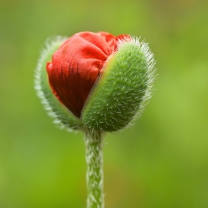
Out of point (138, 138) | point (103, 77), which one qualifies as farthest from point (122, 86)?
point (138, 138)

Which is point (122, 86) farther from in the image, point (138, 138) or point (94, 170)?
point (138, 138)

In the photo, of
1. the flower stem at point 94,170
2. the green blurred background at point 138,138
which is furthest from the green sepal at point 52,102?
the green blurred background at point 138,138

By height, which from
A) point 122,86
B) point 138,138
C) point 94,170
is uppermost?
point 138,138

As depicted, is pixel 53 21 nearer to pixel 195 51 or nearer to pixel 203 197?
pixel 195 51

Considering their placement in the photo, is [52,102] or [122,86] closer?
[122,86]

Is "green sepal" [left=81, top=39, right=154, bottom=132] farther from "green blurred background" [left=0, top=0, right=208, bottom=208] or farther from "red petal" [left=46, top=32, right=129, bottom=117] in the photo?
"green blurred background" [left=0, top=0, right=208, bottom=208]

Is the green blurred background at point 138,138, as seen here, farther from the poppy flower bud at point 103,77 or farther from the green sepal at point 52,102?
the poppy flower bud at point 103,77
